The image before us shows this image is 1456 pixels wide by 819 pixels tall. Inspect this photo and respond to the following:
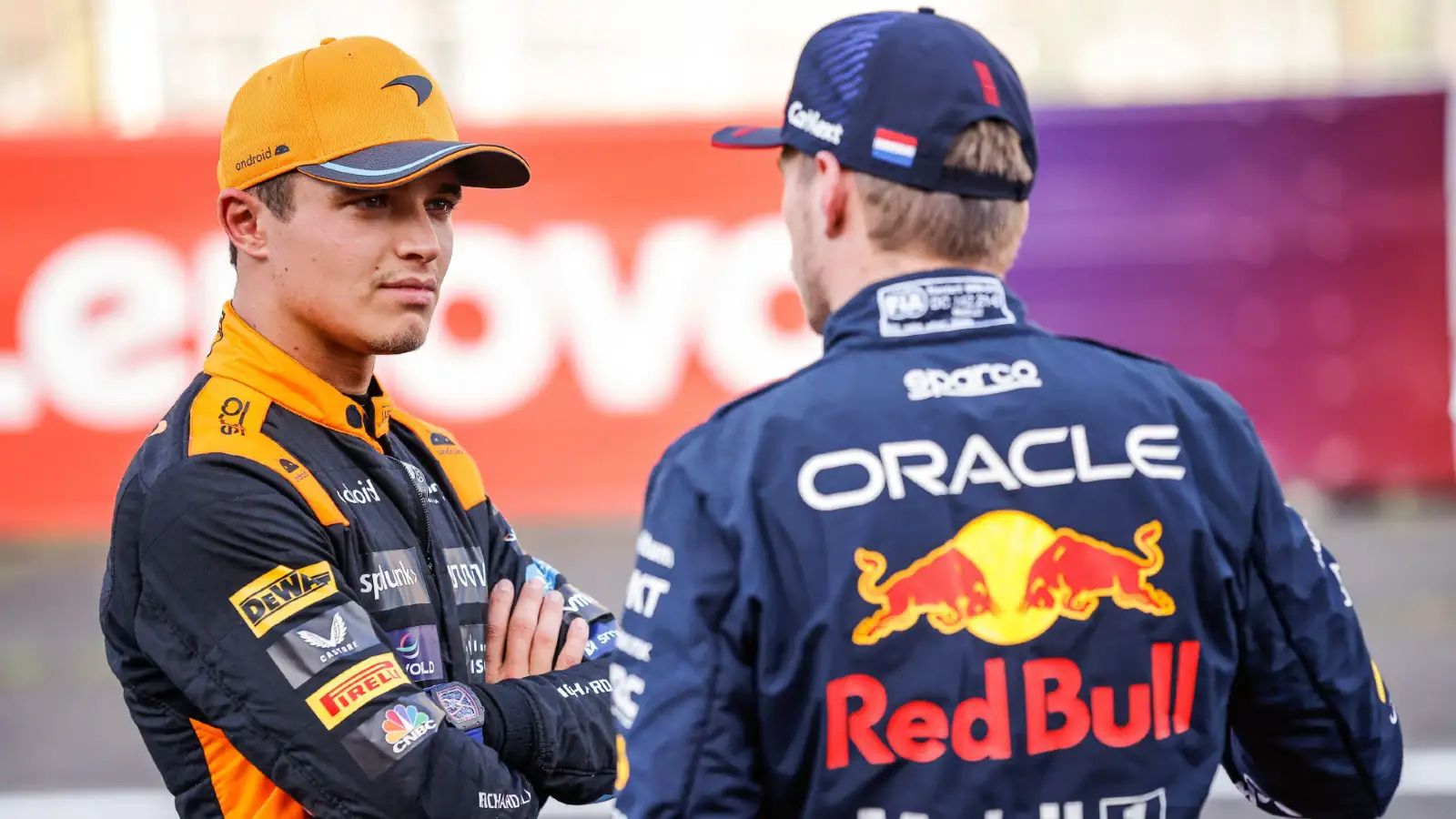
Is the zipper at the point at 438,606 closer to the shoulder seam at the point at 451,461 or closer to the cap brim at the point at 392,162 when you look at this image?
the shoulder seam at the point at 451,461

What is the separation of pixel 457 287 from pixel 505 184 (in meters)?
6.70

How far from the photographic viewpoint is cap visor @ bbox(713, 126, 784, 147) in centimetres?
242

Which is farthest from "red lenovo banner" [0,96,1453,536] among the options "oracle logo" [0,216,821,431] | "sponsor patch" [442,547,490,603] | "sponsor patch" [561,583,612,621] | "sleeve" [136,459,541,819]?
"sleeve" [136,459,541,819]

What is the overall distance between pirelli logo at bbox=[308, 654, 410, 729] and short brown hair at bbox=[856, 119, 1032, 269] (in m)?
0.97

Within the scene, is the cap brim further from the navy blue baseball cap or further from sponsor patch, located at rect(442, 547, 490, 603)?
the navy blue baseball cap

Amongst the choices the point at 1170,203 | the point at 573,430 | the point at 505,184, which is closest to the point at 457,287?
the point at 573,430

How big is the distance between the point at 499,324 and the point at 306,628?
23.9 feet

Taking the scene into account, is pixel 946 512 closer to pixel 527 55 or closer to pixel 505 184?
pixel 505 184

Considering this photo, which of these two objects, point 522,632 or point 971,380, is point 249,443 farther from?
point 971,380

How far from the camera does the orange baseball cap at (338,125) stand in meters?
2.68

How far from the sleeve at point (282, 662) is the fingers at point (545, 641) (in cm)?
35

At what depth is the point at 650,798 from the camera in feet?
6.40

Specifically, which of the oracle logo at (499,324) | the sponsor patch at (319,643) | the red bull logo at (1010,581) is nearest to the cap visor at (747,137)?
the red bull logo at (1010,581)

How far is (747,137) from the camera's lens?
251 cm
